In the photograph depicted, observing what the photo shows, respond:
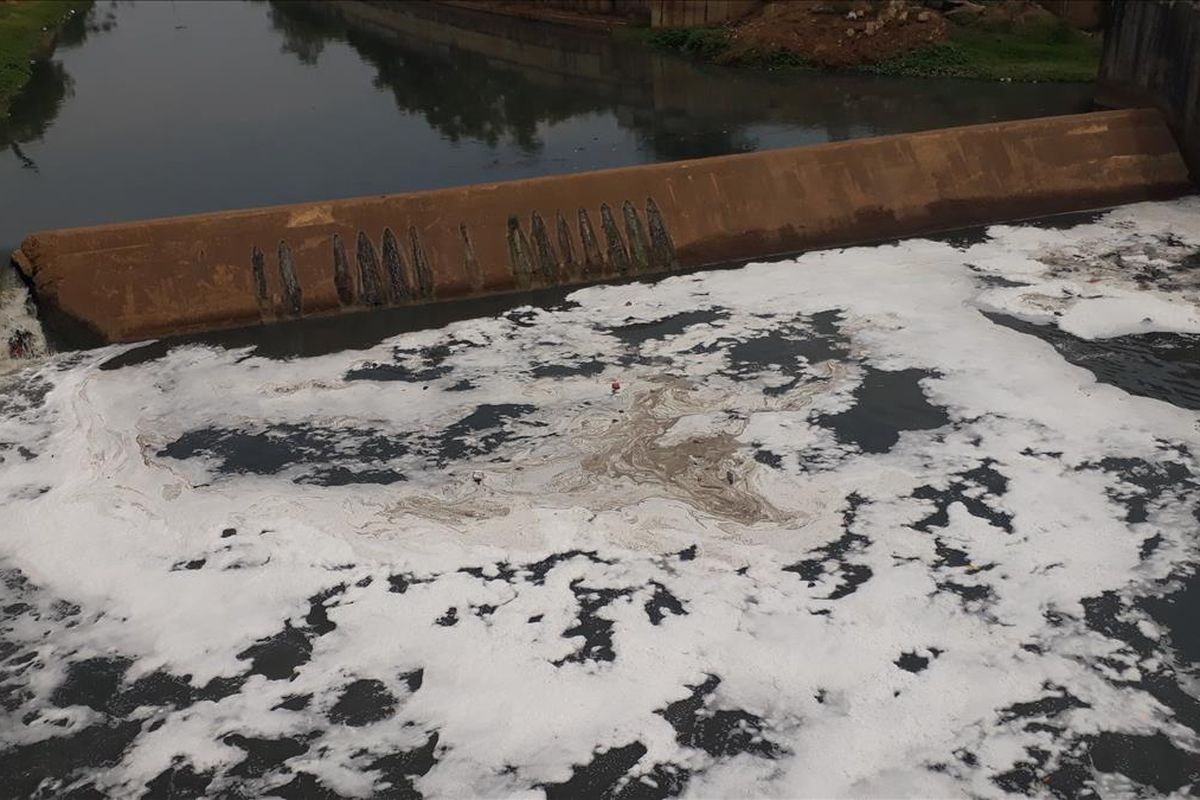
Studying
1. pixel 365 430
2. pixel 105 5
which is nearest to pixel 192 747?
pixel 365 430

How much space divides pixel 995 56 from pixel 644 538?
1674 cm

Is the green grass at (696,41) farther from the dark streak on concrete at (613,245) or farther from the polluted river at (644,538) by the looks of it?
the dark streak on concrete at (613,245)

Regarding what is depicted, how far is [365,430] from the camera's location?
284 inches

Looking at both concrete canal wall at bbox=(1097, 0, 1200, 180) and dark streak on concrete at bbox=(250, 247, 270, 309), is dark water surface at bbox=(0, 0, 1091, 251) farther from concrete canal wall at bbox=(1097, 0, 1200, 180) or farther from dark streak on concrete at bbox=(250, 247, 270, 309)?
dark streak on concrete at bbox=(250, 247, 270, 309)

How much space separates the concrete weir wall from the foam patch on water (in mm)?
621

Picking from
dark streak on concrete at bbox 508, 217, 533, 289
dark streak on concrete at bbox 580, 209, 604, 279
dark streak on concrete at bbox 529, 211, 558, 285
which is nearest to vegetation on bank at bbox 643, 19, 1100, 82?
dark streak on concrete at bbox 580, 209, 604, 279

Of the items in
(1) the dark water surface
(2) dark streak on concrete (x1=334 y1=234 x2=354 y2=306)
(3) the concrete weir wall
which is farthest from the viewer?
(1) the dark water surface

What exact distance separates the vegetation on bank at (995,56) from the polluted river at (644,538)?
9.17 m

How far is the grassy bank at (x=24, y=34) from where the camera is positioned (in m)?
20.4

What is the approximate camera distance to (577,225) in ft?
31.2

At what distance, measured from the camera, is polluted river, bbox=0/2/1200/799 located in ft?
15.4

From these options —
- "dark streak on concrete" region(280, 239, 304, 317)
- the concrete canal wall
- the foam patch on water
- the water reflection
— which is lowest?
the foam patch on water

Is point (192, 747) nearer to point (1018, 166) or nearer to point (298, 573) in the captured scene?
point (298, 573)

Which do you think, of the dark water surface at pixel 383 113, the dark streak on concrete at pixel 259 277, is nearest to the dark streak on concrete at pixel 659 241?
the dark streak on concrete at pixel 259 277
